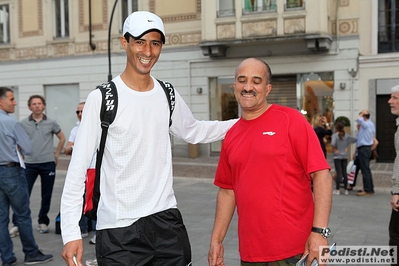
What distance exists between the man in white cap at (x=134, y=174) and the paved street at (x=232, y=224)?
2.95 m

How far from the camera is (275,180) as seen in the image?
262 centimetres

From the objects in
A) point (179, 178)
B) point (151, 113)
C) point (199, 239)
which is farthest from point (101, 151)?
point (179, 178)

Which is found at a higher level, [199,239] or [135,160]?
[135,160]

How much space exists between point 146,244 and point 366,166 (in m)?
9.00

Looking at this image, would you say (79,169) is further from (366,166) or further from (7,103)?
(366,166)

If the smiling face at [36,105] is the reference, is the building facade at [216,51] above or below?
above

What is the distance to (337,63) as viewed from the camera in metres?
16.9

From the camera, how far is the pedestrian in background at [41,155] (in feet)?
22.8

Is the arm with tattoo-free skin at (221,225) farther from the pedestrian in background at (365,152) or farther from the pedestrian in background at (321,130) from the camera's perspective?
the pedestrian in background at (365,152)

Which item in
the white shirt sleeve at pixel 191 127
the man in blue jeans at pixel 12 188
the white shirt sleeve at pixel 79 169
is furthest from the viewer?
the man in blue jeans at pixel 12 188

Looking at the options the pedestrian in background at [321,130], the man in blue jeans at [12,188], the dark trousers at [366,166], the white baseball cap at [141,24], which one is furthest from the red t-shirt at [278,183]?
the dark trousers at [366,166]

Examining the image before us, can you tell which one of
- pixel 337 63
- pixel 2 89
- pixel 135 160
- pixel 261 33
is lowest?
pixel 135 160

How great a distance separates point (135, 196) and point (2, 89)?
3805 millimetres

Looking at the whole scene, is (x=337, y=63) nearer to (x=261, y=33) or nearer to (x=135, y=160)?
(x=261, y=33)
